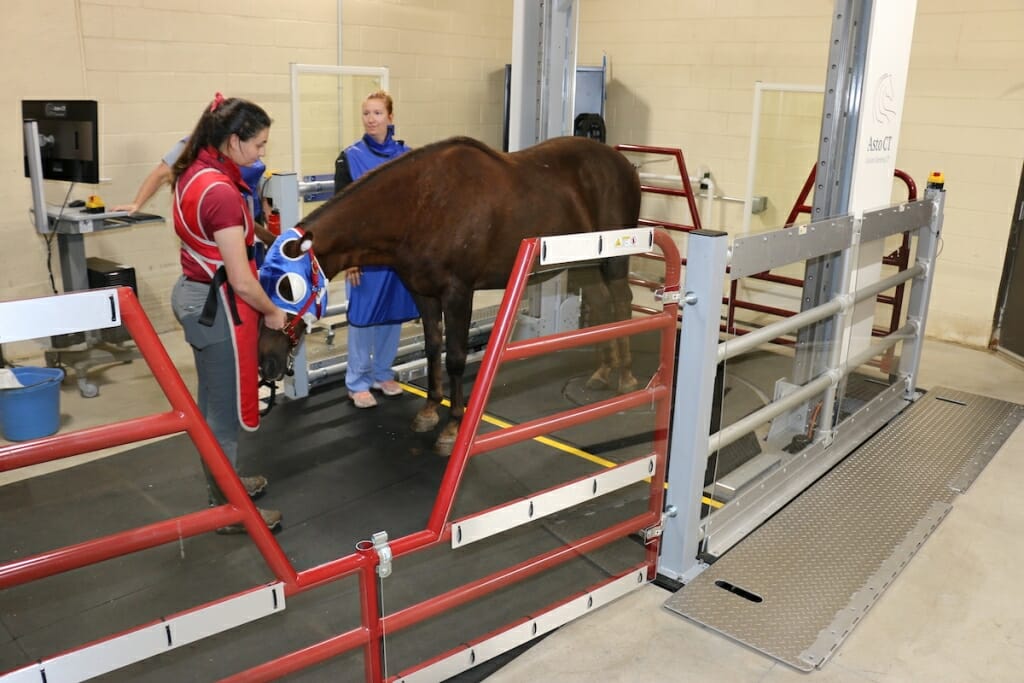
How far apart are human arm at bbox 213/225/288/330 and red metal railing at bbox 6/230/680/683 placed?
99 centimetres

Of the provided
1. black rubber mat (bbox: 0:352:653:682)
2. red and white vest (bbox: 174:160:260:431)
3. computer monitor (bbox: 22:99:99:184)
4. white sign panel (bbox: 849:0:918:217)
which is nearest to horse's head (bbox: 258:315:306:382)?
red and white vest (bbox: 174:160:260:431)

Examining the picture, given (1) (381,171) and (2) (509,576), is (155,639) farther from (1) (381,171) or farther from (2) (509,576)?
(1) (381,171)

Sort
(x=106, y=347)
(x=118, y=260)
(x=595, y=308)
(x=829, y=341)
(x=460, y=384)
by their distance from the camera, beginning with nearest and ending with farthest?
(x=595, y=308), (x=829, y=341), (x=460, y=384), (x=106, y=347), (x=118, y=260)

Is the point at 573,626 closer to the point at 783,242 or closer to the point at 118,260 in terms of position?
the point at 783,242

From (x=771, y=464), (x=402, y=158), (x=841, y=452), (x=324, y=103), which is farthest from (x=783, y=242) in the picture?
(x=324, y=103)

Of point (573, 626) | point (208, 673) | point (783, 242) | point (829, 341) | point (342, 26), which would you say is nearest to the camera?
point (208, 673)

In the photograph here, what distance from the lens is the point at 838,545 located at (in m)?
3.00

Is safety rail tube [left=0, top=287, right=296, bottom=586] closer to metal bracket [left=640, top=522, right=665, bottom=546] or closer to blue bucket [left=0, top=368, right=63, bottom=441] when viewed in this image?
metal bracket [left=640, top=522, right=665, bottom=546]

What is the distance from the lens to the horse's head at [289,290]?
9.61ft

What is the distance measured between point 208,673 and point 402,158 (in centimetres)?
225

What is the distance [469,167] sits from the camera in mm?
3764

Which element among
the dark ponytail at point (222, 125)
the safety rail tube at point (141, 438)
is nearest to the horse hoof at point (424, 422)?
the dark ponytail at point (222, 125)

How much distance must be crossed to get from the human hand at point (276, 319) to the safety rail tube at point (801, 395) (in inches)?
60.7

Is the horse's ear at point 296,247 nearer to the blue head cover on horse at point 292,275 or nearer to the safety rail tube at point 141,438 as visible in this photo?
the blue head cover on horse at point 292,275
